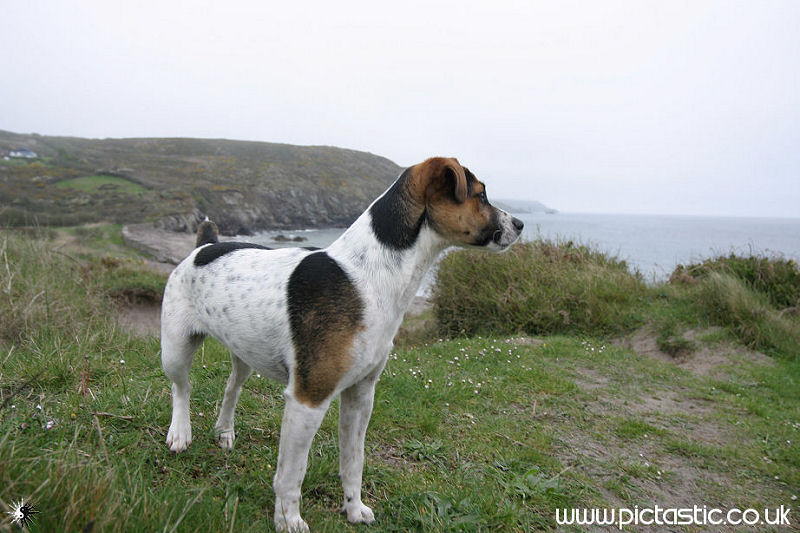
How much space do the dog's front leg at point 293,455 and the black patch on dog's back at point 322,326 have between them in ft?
0.23

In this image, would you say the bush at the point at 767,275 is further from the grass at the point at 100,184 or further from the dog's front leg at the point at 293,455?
the grass at the point at 100,184

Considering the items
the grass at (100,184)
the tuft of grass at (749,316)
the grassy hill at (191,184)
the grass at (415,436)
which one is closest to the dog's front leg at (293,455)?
the grass at (415,436)

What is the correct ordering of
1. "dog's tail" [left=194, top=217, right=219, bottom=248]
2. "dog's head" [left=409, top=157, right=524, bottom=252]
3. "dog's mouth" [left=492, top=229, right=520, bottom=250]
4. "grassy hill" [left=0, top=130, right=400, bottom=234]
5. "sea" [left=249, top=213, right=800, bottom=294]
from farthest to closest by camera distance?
"grassy hill" [left=0, top=130, right=400, bottom=234]
"sea" [left=249, top=213, right=800, bottom=294]
"dog's tail" [left=194, top=217, right=219, bottom=248]
"dog's mouth" [left=492, top=229, right=520, bottom=250]
"dog's head" [left=409, top=157, right=524, bottom=252]

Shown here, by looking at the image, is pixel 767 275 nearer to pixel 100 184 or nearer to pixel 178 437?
pixel 178 437

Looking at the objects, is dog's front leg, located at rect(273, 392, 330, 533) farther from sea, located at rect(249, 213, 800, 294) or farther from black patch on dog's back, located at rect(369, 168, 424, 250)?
sea, located at rect(249, 213, 800, 294)

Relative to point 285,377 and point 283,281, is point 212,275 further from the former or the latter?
point 285,377

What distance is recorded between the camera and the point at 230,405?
3.75 meters

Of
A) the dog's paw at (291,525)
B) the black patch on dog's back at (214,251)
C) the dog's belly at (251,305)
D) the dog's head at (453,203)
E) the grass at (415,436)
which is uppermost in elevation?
the dog's head at (453,203)

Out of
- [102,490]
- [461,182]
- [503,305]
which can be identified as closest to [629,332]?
[503,305]

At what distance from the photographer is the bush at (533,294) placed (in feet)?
31.9

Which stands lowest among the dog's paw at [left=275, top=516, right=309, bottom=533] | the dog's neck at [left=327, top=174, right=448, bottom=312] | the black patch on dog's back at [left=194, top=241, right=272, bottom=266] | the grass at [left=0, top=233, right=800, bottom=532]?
the grass at [left=0, top=233, right=800, bottom=532]

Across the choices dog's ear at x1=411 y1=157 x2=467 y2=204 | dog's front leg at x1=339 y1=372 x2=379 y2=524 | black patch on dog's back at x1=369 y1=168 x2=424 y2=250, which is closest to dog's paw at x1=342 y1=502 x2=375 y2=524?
dog's front leg at x1=339 y1=372 x2=379 y2=524

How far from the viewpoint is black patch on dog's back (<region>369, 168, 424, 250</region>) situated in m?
2.70

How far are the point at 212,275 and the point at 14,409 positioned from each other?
195 centimetres
